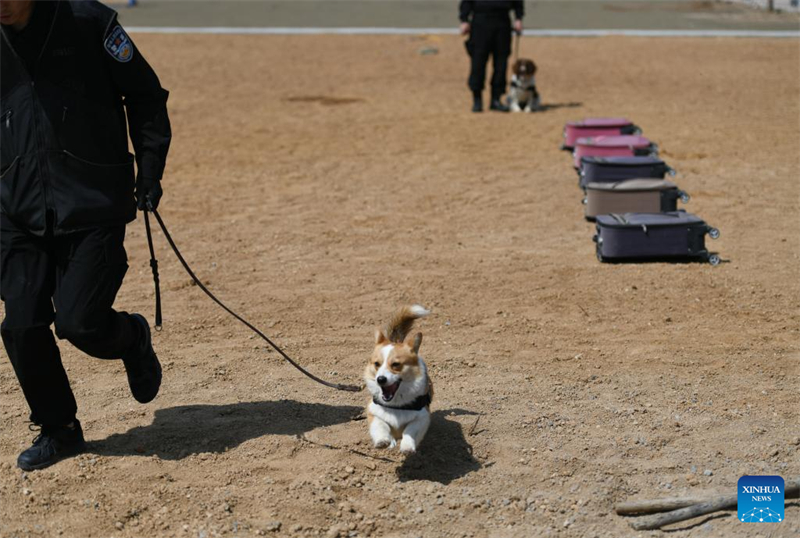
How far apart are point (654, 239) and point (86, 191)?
4.78 metres

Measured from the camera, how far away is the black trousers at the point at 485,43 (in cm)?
1488

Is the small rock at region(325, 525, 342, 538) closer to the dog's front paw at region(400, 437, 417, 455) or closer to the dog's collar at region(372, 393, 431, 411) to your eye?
the dog's front paw at region(400, 437, 417, 455)

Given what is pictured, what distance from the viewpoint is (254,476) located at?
16.5ft

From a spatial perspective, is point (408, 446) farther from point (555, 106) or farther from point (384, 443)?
point (555, 106)

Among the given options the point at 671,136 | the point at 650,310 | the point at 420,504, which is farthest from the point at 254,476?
the point at 671,136

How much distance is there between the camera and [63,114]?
4719 mm

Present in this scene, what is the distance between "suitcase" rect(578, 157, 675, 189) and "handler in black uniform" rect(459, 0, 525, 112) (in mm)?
5080

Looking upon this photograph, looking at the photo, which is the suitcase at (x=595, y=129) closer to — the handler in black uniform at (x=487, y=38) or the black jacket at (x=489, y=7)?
the handler in black uniform at (x=487, y=38)

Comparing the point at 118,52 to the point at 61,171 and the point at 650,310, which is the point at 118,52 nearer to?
the point at 61,171

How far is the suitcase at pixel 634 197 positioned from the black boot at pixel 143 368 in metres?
5.00

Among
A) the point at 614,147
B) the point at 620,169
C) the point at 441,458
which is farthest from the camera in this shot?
the point at 614,147

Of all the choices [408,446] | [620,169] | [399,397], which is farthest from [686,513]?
[620,169]

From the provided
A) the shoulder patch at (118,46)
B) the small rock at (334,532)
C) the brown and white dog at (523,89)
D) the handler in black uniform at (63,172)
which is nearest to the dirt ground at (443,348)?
the small rock at (334,532)

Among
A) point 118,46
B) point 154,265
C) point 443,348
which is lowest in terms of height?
point 443,348
